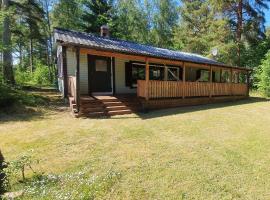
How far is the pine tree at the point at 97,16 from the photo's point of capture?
2739 centimetres

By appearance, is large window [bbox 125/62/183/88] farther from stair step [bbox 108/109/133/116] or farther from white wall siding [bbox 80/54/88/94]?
stair step [bbox 108/109/133/116]

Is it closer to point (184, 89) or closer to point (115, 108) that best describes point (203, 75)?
point (184, 89)

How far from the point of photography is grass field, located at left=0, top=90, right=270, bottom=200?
4.44m

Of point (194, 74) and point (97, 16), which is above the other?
point (97, 16)

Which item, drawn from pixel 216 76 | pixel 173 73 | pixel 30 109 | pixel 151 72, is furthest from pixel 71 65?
pixel 216 76

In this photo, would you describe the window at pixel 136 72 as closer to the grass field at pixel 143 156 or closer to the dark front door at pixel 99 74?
the dark front door at pixel 99 74

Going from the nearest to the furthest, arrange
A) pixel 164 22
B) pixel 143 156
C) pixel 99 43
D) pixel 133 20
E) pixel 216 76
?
pixel 143 156 → pixel 99 43 → pixel 216 76 → pixel 133 20 → pixel 164 22

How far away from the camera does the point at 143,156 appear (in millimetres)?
5875

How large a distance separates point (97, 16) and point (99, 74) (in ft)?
54.9

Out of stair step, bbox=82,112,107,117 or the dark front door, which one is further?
the dark front door

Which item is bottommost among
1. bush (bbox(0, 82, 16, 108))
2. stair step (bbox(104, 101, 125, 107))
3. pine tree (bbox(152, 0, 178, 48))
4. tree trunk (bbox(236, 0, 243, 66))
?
stair step (bbox(104, 101, 125, 107))

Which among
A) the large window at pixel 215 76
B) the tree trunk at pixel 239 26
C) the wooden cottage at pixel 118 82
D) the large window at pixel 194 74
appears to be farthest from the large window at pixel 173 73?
the tree trunk at pixel 239 26

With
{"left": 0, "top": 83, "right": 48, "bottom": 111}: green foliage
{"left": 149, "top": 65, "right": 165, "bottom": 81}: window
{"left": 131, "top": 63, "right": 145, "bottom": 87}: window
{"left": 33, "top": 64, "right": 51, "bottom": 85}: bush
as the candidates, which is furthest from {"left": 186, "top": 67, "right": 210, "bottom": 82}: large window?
{"left": 33, "top": 64, "right": 51, "bottom": 85}: bush

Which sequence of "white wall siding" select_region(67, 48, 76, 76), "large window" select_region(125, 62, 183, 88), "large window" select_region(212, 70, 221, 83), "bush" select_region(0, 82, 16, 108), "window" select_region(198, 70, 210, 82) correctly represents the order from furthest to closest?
"large window" select_region(212, 70, 221, 83)
"window" select_region(198, 70, 210, 82)
"large window" select_region(125, 62, 183, 88)
"white wall siding" select_region(67, 48, 76, 76)
"bush" select_region(0, 82, 16, 108)
